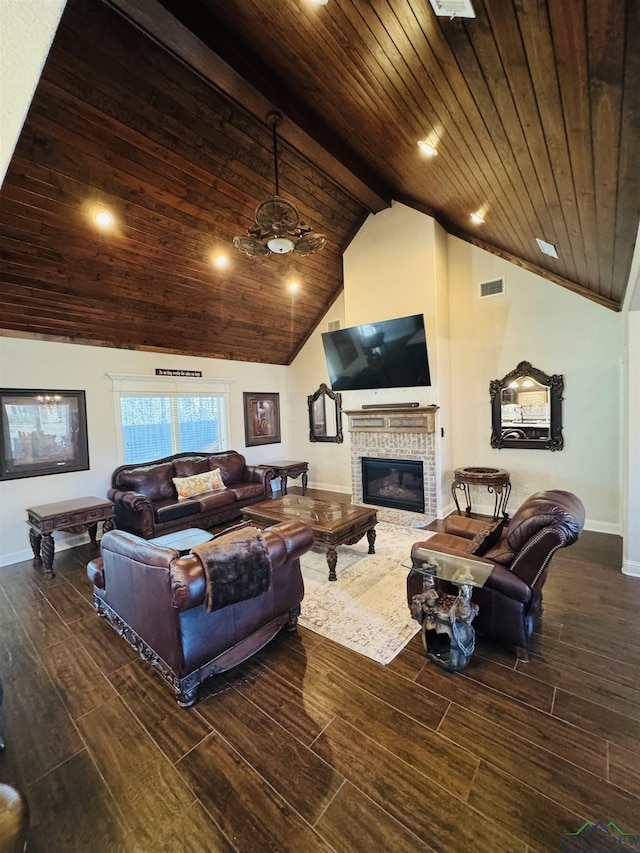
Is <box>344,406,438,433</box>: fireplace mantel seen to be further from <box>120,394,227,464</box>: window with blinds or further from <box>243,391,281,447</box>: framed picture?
<box>120,394,227,464</box>: window with blinds

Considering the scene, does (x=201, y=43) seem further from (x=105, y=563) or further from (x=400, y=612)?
(x=400, y=612)

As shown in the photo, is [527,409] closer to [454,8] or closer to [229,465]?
[454,8]

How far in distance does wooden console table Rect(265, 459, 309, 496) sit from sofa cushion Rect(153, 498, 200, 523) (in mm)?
1867

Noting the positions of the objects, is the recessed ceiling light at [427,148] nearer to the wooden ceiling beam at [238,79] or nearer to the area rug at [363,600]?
the wooden ceiling beam at [238,79]

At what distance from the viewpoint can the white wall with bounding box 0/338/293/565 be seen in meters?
4.30

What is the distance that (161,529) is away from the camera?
483cm

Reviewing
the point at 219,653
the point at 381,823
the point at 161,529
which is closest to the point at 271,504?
the point at 161,529

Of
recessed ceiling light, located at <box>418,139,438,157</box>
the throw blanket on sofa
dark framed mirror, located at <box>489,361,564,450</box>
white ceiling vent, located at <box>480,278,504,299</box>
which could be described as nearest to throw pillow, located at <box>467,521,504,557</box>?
the throw blanket on sofa

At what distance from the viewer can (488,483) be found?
4.71 m

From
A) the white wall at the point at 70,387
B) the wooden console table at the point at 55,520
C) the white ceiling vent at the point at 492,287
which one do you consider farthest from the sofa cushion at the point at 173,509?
the white ceiling vent at the point at 492,287

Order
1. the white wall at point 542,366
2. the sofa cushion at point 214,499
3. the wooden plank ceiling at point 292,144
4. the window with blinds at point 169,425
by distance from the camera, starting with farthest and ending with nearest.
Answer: the window with blinds at point 169,425 < the sofa cushion at point 214,499 < the white wall at point 542,366 < the wooden plank ceiling at point 292,144

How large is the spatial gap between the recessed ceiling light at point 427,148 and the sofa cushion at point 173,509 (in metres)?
4.92

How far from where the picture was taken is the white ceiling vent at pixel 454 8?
4.73 feet

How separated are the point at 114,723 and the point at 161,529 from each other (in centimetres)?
306
